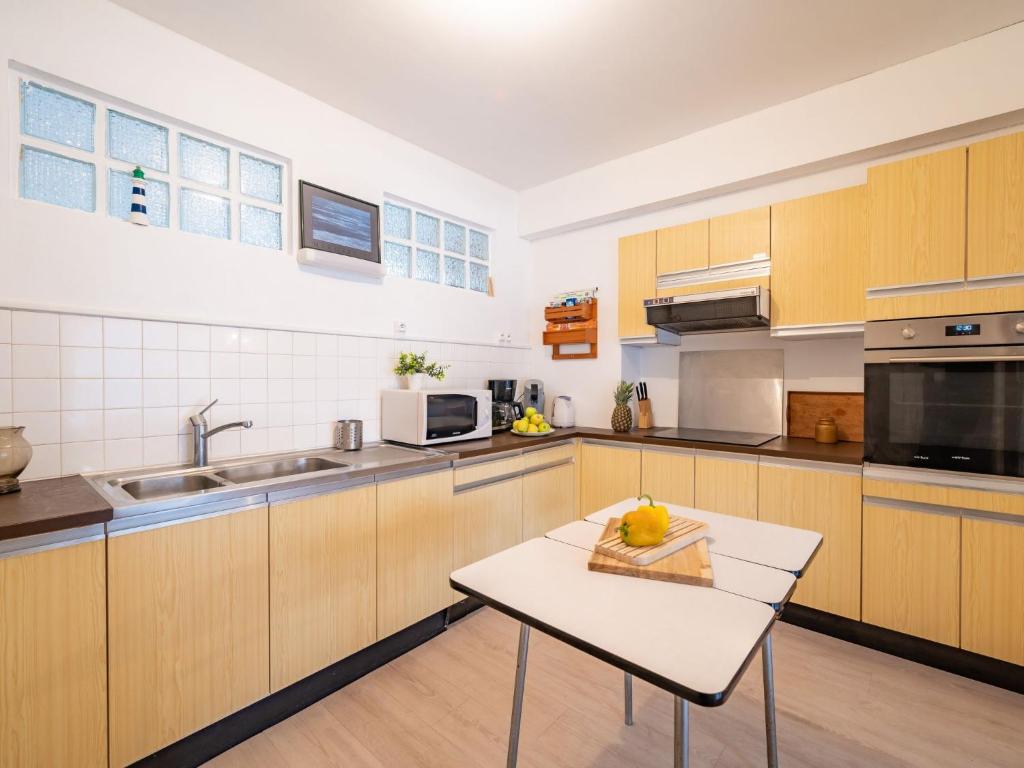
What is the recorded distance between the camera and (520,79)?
97.0 inches

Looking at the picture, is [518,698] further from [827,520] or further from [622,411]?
[622,411]

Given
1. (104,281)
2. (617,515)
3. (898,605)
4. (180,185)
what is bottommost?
(898,605)

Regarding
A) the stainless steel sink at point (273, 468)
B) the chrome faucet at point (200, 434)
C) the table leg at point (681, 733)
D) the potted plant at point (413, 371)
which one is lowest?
the table leg at point (681, 733)

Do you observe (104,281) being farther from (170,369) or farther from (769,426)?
(769,426)

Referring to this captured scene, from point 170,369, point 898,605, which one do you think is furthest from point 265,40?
point 898,605

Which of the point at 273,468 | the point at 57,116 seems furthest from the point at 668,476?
the point at 57,116

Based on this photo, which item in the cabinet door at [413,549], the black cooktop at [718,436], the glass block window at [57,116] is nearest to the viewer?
→ the glass block window at [57,116]

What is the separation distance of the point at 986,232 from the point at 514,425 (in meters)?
2.54

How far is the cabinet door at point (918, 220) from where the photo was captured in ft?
6.73

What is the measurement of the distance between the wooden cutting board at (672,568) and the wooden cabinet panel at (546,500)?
1685 mm

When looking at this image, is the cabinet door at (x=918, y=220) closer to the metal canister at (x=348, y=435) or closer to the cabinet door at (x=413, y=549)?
the cabinet door at (x=413, y=549)

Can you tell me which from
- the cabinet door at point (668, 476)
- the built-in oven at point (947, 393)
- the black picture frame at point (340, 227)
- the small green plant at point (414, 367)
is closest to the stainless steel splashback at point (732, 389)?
the cabinet door at point (668, 476)

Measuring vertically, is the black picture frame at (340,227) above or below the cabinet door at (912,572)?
above

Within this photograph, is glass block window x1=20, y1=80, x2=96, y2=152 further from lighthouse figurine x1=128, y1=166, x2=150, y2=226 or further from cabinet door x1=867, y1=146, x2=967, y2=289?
cabinet door x1=867, y1=146, x2=967, y2=289
